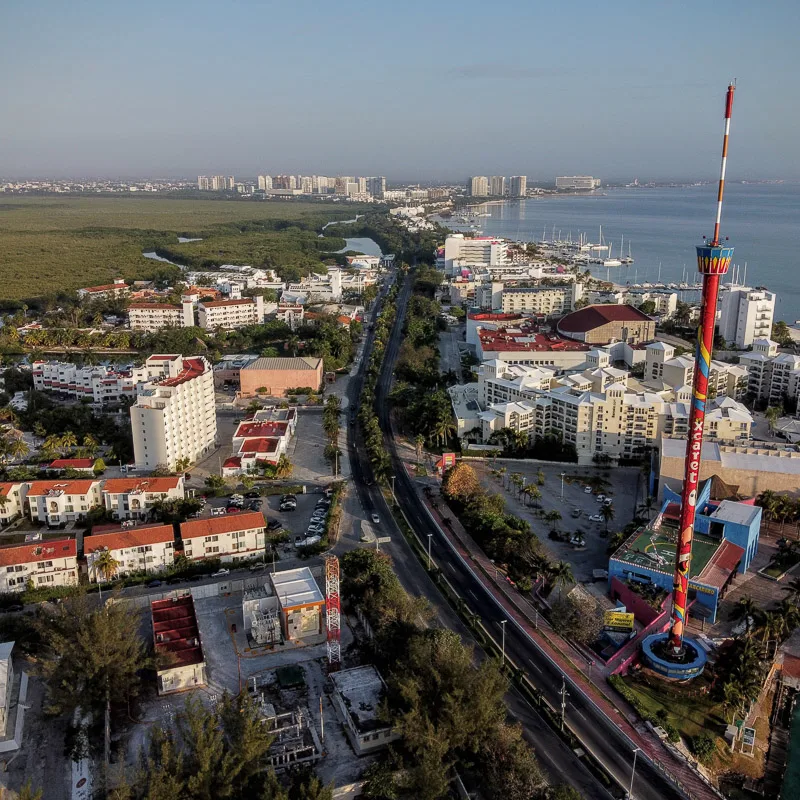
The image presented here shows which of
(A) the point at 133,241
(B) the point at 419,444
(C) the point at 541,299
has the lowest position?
(B) the point at 419,444

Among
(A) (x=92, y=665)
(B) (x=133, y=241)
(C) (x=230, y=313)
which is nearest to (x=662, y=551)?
(A) (x=92, y=665)

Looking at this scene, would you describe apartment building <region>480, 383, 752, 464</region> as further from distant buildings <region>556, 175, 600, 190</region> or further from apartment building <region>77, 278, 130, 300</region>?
distant buildings <region>556, 175, 600, 190</region>

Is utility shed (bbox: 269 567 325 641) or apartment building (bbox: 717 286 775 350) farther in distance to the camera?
apartment building (bbox: 717 286 775 350)

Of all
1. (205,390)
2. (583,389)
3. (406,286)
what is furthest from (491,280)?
(205,390)

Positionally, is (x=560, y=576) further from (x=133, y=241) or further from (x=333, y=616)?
(x=133, y=241)

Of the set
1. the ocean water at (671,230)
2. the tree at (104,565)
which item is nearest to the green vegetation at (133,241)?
the ocean water at (671,230)

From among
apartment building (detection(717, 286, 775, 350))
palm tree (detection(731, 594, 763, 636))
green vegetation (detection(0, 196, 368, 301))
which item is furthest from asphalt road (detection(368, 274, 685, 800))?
green vegetation (detection(0, 196, 368, 301))
